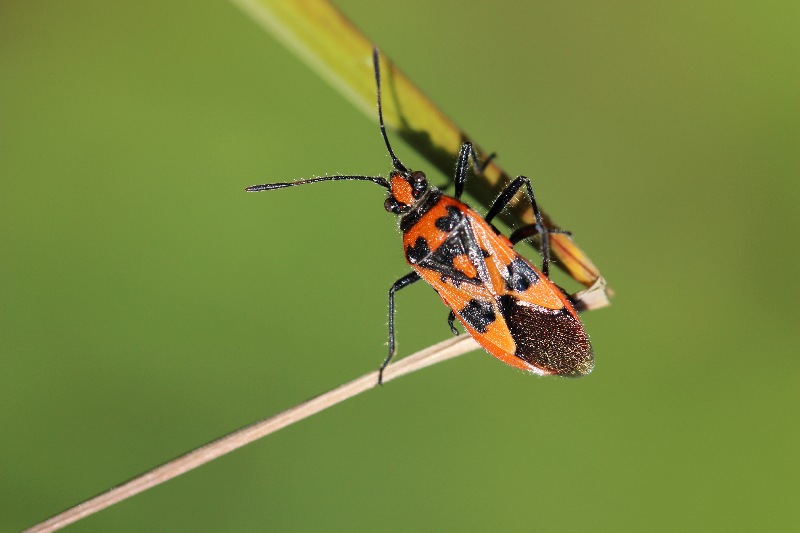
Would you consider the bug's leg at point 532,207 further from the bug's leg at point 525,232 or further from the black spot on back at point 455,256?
the black spot on back at point 455,256

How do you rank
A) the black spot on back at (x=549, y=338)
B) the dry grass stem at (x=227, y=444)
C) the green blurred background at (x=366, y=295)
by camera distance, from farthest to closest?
the green blurred background at (x=366, y=295), the black spot on back at (x=549, y=338), the dry grass stem at (x=227, y=444)

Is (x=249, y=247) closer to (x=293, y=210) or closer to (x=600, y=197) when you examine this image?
(x=293, y=210)

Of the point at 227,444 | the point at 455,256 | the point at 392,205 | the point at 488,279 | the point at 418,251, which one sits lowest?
the point at 227,444

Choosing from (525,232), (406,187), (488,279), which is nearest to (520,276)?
(488,279)

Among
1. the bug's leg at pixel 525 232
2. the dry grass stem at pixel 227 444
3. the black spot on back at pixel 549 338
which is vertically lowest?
the black spot on back at pixel 549 338

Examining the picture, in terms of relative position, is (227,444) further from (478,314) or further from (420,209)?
(420,209)

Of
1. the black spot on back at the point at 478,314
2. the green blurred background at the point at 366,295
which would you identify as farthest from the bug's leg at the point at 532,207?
the green blurred background at the point at 366,295

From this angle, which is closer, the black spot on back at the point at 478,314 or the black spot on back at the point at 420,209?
the black spot on back at the point at 478,314
